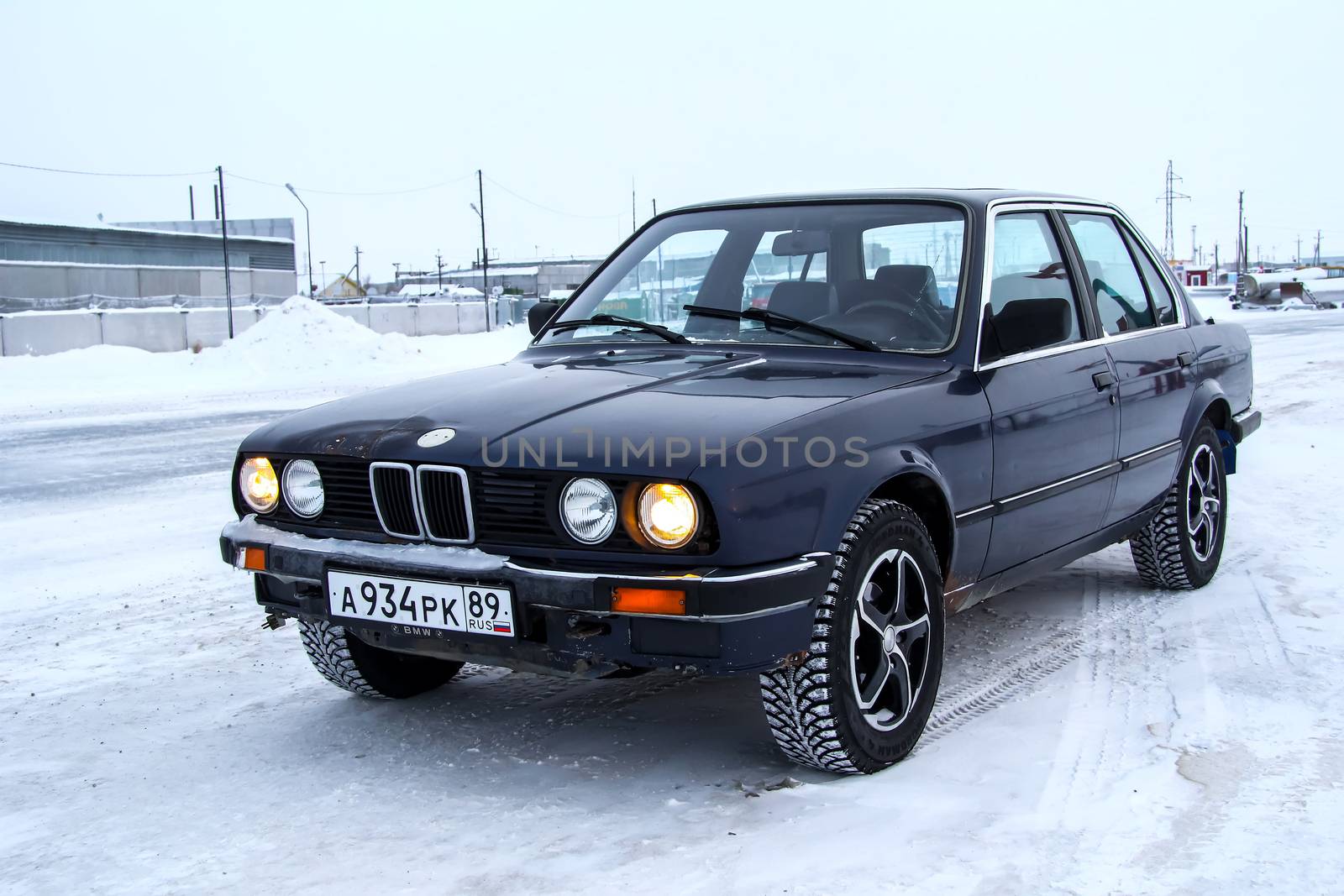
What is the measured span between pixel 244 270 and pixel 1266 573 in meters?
47.7

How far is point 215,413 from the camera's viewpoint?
46.5 feet

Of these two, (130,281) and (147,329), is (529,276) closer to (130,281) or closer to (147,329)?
(130,281)

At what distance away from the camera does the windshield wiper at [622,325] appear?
414cm

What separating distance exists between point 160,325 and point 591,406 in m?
27.6

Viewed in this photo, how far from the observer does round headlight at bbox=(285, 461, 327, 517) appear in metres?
3.47

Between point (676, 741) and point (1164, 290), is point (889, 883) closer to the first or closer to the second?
point (676, 741)

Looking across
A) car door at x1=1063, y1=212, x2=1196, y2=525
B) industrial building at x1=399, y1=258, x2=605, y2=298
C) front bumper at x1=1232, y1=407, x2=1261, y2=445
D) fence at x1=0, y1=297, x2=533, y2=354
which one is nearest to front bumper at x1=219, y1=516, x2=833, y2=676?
car door at x1=1063, y1=212, x2=1196, y2=525

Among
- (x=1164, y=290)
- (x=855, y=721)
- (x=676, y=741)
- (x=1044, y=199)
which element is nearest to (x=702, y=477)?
(x=855, y=721)

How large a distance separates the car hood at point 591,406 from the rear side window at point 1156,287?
1.95m

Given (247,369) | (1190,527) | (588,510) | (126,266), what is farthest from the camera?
(126,266)

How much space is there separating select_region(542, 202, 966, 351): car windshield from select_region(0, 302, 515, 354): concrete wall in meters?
22.4

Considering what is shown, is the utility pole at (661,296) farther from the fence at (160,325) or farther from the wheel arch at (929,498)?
the fence at (160,325)

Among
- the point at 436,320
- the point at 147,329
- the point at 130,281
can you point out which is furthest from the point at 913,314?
the point at 130,281

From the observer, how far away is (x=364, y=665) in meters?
3.91
